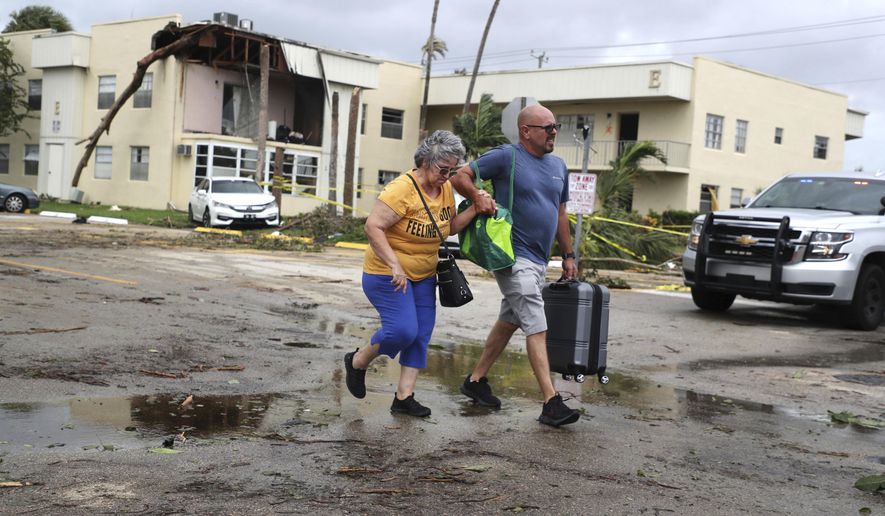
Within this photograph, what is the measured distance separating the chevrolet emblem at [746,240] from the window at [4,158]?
42.8 meters

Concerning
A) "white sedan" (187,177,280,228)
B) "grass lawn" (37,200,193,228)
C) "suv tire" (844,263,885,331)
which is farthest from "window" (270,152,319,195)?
"suv tire" (844,263,885,331)

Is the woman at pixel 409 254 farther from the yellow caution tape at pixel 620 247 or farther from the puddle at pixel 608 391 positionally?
the yellow caution tape at pixel 620 247

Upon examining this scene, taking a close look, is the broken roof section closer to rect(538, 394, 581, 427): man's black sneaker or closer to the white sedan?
the white sedan

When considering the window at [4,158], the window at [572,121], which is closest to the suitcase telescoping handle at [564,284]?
the window at [572,121]

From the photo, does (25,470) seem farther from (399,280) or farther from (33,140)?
(33,140)

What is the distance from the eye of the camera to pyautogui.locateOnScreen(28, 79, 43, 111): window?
4566 centimetres

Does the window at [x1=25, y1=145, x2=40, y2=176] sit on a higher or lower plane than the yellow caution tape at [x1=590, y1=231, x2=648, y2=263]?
higher

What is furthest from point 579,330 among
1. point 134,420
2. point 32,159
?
point 32,159

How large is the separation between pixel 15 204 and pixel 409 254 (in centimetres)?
→ 2984

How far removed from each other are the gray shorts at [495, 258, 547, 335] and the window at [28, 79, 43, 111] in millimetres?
43941

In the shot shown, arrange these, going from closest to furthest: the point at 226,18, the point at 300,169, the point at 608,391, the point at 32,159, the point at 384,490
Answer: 1. the point at 384,490
2. the point at 608,391
3. the point at 226,18
4. the point at 300,169
5. the point at 32,159

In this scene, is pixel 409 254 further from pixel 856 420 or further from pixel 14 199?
pixel 14 199

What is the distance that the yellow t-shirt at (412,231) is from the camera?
19.8ft

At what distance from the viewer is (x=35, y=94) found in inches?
1802
